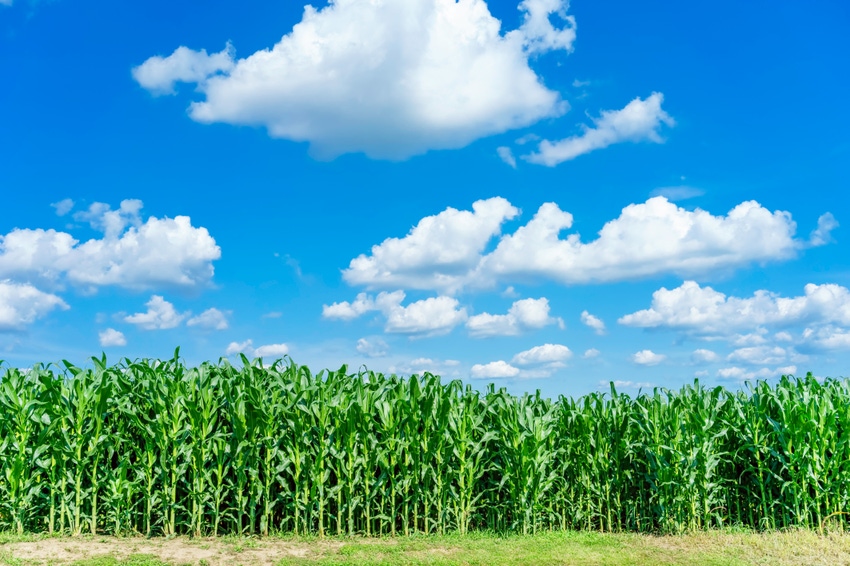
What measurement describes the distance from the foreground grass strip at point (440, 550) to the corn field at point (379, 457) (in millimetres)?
554

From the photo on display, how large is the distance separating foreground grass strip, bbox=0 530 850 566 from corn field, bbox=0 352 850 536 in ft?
1.82

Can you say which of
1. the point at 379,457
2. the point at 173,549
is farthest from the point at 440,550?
the point at 173,549

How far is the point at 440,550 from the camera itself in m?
8.58

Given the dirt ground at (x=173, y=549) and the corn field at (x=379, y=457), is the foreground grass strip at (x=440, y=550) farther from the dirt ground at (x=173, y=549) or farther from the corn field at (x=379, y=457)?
the corn field at (x=379, y=457)

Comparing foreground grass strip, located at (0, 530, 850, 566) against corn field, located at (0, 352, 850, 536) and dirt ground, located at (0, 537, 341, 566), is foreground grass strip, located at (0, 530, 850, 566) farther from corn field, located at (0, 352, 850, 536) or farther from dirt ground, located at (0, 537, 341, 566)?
corn field, located at (0, 352, 850, 536)

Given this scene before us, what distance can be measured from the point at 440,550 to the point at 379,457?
1.57 meters

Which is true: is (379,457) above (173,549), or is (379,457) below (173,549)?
above

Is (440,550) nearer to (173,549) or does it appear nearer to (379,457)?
(379,457)

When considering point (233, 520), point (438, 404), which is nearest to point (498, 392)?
point (438, 404)

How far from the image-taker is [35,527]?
9570 millimetres

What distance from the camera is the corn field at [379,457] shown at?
9.36 metres

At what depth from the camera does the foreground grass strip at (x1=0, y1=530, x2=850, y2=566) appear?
26.3 feet

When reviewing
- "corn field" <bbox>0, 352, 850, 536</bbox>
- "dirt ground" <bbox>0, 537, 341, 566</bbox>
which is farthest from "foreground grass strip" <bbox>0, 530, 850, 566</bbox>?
"corn field" <bbox>0, 352, 850, 536</bbox>

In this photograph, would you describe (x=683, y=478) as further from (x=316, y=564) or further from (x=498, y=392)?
(x=316, y=564)
